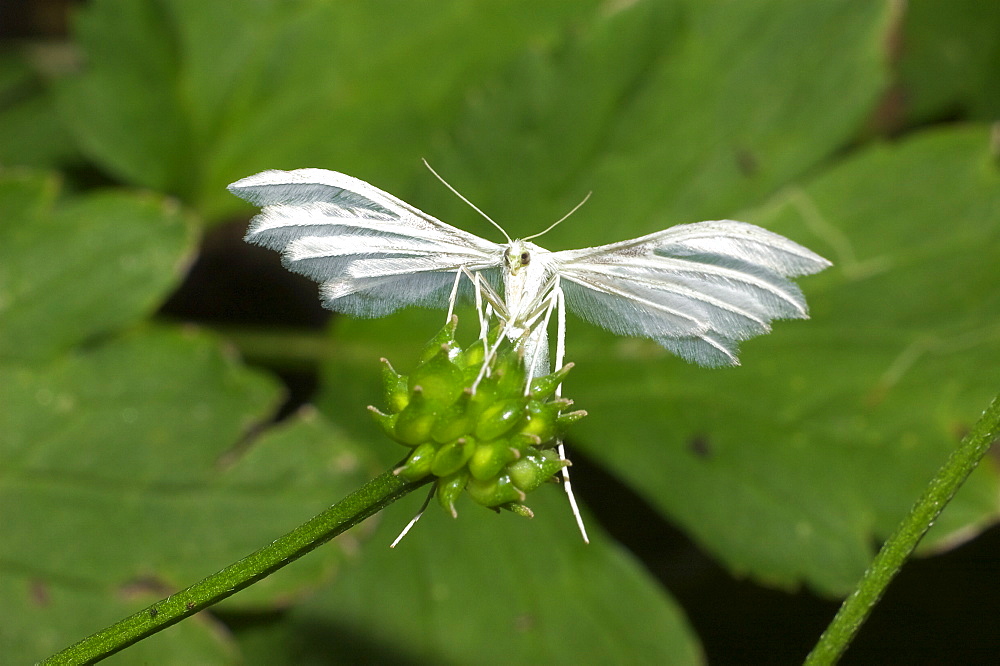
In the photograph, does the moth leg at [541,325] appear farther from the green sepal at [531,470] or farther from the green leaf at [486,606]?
the green leaf at [486,606]

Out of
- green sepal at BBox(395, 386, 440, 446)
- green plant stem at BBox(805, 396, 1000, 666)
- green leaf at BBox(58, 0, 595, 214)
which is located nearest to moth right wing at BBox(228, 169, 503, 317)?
green sepal at BBox(395, 386, 440, 446)

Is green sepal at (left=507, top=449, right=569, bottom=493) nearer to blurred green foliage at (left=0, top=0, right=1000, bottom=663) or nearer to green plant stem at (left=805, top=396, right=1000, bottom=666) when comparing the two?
green plant stem at (left=805, top=396, right=1000, bottom=666)

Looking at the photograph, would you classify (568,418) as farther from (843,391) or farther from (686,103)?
(686,103)

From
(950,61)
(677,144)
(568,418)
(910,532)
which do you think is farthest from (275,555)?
(950,61)

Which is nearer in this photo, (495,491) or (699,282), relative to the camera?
(495,491)

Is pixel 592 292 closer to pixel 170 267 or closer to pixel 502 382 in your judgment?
pixel 502 382

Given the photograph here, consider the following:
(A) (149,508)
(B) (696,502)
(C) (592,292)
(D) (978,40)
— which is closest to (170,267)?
(A) (149,508)

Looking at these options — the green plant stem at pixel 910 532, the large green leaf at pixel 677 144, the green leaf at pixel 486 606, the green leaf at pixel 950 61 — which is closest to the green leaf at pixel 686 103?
the large green leaf at pixel 677 144
